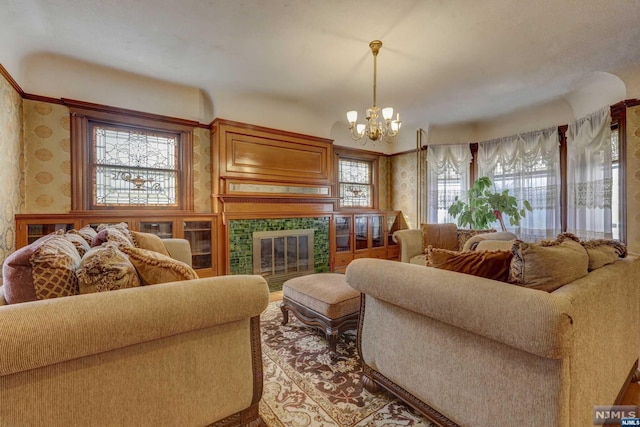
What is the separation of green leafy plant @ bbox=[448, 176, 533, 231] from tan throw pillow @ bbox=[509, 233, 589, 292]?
320 centimetres

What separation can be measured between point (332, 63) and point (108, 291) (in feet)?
9.13

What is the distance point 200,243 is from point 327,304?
2312mm

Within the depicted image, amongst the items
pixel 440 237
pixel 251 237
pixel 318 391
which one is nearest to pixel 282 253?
pixel 251 237

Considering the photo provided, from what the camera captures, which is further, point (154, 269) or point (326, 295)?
point (326, 295)

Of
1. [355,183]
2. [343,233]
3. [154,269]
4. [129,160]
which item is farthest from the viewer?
[355,183]

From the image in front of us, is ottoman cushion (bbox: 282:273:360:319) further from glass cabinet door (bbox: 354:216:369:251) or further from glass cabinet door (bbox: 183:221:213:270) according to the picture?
glass cabinet door (bbox: 354:216:369:251)

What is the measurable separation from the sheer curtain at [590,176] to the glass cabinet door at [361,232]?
9.24ft

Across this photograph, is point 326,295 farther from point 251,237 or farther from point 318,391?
point 251,237

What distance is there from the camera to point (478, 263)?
121 centimetres

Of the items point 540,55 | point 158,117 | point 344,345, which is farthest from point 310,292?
point 540,55

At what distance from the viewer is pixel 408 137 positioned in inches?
209

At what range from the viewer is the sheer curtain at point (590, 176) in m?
3.26

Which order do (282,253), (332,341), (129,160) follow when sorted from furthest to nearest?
1. (282,253)
2. (129,160)
3. (332,341)

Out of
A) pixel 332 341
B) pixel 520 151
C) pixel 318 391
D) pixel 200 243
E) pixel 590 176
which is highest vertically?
pixel 520 151
